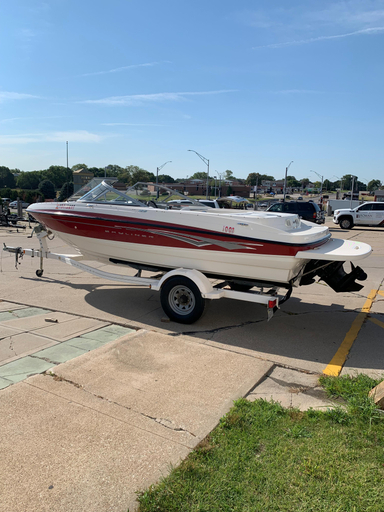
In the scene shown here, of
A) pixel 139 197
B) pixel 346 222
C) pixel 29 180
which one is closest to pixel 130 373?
pixel 139 197

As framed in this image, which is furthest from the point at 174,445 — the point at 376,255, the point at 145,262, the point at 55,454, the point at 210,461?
the point at 376,255

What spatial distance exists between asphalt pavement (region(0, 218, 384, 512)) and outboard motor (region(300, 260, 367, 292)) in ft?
1.96

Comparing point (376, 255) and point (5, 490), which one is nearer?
point (5, 490)

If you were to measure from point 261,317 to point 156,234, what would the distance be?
7.16 feet

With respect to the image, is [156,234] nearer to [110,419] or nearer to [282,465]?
[110,419]

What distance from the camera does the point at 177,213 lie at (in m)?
6.07

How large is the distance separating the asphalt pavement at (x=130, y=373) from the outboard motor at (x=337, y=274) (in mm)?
598

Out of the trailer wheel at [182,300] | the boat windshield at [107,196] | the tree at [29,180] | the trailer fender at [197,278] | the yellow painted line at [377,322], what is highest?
the tree at [29,180]

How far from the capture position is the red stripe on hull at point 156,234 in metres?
5.59

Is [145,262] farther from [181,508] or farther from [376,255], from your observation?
[376,255]

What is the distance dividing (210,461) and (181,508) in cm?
49

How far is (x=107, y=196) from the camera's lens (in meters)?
7.50

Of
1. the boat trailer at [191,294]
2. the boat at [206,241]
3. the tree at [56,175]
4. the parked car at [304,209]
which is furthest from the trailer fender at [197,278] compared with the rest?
the tree at [56,175]

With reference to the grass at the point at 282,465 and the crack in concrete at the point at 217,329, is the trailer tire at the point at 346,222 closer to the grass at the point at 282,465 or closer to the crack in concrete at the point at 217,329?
the crack in concrete at the point at 217,329
